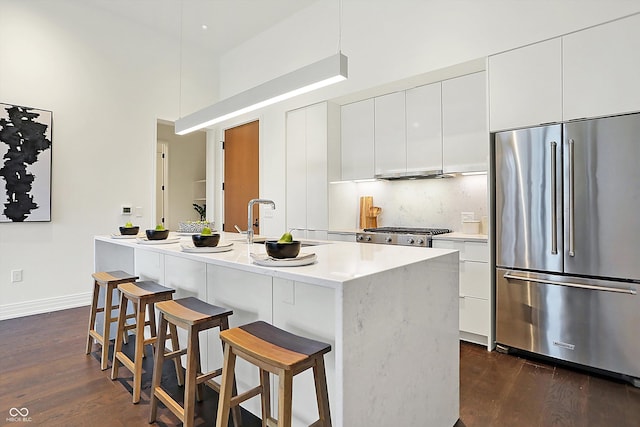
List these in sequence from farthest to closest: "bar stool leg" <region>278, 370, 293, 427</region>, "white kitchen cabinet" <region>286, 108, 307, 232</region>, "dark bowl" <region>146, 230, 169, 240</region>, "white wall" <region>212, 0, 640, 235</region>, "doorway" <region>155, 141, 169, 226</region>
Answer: "doorway" <region>155, 141, 169, 226</region> → "white kitchen cabinet" <region>286, 108, 307, 232</region> → "white wall" <region>212, 0, 640, 235</region> → "dark bowl" <region>146, 230, 169, 240</region> → "bar stool leg" <region>278, 370, 293, 427</region>

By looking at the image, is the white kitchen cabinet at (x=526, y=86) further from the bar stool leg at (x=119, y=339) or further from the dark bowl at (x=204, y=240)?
the bar stool leg at (x=119, y=339)

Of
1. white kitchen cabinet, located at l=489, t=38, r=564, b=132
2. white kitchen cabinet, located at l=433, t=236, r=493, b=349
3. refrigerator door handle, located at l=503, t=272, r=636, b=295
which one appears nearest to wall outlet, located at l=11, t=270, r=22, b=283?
white kitchen cabinet, located at l=433, t=236, r=493, b=349

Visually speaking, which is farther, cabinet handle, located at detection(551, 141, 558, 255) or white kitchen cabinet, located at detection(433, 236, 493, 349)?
white kitchen cabinet, located at detection(433, 236, 493, 349)

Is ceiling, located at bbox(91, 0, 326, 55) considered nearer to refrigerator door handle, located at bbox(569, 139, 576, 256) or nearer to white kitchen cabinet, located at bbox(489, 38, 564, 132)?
white kitchen cabinet, located at bbox(489, 38, 564, 132)

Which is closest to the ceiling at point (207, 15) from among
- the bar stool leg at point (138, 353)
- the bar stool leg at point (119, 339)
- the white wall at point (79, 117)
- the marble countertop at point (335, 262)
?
the white wall at point (79, 117)

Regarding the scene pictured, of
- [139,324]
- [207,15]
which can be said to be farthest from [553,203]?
[207,15]

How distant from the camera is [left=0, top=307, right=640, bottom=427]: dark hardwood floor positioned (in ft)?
6.27

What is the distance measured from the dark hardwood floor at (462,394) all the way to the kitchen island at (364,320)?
368 mm

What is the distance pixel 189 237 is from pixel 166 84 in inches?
118

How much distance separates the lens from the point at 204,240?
78.5 inches

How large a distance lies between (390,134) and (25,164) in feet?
12.7

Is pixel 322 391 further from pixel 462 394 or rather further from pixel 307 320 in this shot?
pixel 462 394

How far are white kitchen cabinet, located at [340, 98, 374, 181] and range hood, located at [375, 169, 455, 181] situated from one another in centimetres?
17

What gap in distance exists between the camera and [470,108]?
3.21 meters
